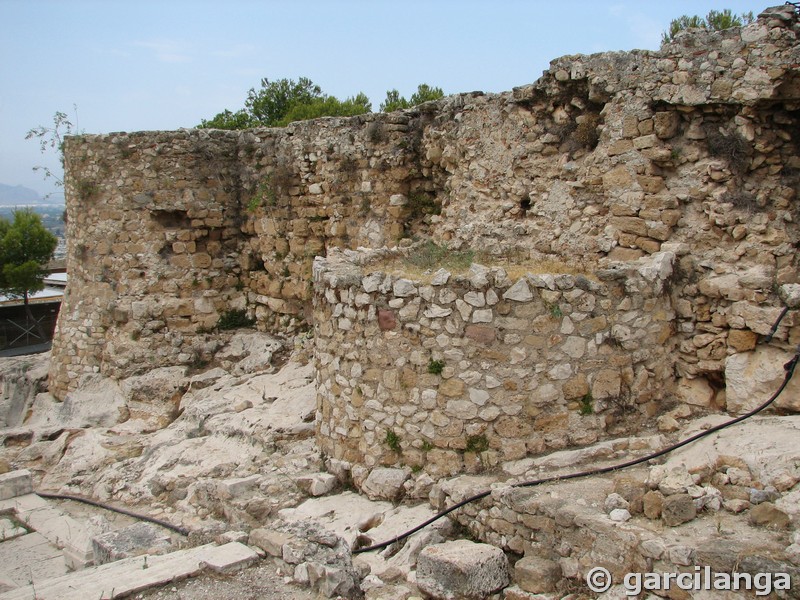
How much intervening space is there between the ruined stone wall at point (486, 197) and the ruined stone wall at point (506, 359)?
0.58 m

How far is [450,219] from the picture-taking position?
820cm

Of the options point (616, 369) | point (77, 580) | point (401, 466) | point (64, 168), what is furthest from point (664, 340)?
point (64, 168)

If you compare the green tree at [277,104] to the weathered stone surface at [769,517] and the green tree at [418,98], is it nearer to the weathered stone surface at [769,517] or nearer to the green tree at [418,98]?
the green tree at [418,98]

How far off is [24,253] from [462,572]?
945 inches

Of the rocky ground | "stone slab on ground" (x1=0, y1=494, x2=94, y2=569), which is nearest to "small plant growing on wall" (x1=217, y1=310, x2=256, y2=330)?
the rocky ground

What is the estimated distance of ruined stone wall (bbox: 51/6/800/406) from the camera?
5.69 m

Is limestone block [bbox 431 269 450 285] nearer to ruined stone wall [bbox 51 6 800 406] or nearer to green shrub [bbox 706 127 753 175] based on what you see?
ruined stone wall [bbox 51 6 800 406]

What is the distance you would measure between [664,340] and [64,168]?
8723 mm

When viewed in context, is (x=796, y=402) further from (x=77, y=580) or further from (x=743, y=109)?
(x=77, y=580)

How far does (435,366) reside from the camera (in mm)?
5508

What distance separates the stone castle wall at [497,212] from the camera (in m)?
5.52

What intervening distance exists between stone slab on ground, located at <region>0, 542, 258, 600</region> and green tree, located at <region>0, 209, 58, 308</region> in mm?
20441

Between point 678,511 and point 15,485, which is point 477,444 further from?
point 15,485

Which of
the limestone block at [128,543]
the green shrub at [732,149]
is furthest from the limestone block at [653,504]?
the limestone block at [128,543]
